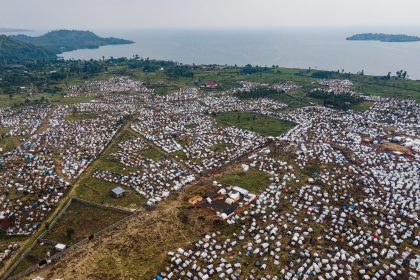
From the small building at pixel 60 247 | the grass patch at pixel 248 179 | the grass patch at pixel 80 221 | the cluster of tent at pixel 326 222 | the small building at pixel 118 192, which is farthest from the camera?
the grass patch at pixel 248 179

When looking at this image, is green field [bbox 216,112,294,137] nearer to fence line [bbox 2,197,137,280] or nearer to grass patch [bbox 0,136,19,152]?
fence line [bbox 2,197,137,280]

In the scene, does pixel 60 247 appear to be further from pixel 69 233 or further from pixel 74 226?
pixel 74 226

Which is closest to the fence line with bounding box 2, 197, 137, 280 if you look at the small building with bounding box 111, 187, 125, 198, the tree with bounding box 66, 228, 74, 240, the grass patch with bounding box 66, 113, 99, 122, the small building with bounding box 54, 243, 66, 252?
the small building with bounding box 54, 243, 66, 252

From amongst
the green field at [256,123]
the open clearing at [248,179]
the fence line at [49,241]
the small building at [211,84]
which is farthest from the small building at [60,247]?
the small building at [211,84]

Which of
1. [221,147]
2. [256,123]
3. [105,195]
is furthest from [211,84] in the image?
[105,195]

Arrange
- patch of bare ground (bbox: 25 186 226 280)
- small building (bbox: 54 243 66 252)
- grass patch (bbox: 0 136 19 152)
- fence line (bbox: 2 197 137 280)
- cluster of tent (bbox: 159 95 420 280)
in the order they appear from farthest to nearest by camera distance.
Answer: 1. grass patch (bbox: 0 136 19 152)
2. small building (bbox: 54 243 66 252)
3. cluster of tent (bbox: 159 95 420 280)
4. patch of bare ground (bbox: 25 186 226 280)
5. fence line (bbox: 2 197 137 280)

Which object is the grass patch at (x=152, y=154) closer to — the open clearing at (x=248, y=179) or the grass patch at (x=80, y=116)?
the open clearing at (x=248, y=179)

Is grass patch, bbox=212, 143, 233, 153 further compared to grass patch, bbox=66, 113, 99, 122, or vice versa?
grass patch, bbox=66, 113, 99, 122

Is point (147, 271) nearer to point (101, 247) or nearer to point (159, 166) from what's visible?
point (101, 247)

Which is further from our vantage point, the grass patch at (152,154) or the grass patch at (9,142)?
the grass patch at (9,142)
